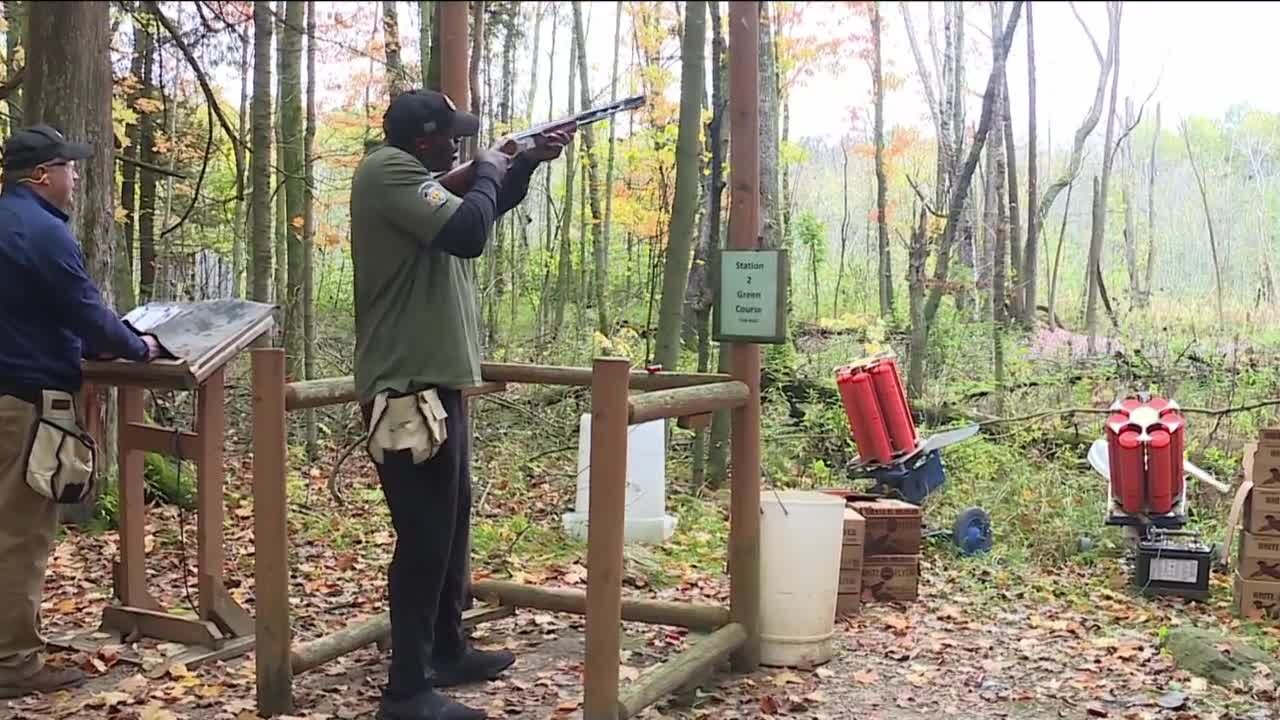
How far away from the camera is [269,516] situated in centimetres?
325

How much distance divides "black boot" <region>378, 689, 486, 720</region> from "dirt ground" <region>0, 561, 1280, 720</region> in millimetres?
245

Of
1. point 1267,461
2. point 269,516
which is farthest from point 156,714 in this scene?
point 1267,461

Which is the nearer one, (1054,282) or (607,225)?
(1054,282)

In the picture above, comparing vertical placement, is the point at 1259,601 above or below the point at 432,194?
below

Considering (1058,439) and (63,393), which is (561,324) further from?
(63,393)

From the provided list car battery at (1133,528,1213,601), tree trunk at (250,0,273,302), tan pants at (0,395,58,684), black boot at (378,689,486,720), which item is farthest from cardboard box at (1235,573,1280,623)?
tree trunk at (250,0,273,302)

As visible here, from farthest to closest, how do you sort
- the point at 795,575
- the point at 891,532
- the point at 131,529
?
the point at 891,532 < the point at 131,529 < the point at 795,575

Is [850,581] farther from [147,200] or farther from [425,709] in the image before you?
[147,200]

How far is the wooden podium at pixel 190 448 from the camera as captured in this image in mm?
3811

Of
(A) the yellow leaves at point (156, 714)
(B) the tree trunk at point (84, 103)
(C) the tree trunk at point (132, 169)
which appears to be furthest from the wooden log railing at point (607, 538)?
(C) the tree trunk at point (132, 169)

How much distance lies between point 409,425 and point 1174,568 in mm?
4015

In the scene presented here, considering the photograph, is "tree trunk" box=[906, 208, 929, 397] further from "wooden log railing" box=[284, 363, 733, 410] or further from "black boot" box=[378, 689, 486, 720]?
"black boot" box=[378, 689, 486, 720]

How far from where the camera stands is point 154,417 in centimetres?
714

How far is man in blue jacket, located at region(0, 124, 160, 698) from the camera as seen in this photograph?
11.3 feet
